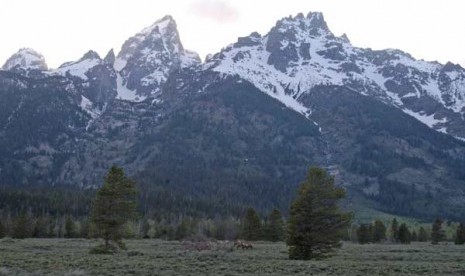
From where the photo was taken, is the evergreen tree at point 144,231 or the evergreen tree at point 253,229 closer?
the evergreen tree at point 253,229

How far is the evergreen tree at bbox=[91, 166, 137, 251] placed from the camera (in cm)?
6053

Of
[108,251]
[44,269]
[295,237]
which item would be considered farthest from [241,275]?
[108,251]

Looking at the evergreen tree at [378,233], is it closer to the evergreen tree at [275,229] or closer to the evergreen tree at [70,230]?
the evergreen tree at [275,229]

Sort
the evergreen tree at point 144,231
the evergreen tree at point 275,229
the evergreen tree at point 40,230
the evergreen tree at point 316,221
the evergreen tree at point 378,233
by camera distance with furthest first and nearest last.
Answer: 1. the evergreen tree at point 144,231
2. the evergreen tree at point 40,230
3. the evergreen tree at point 378,233
4. the evergreen tree at point 275,229
5. the evergreen tree at point 316,221

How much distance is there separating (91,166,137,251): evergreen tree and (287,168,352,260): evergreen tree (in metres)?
19.8

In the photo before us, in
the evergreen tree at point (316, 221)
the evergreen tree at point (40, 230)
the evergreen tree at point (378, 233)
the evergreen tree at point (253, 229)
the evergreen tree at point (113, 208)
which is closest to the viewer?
the evergreen tree at point (316, 221)

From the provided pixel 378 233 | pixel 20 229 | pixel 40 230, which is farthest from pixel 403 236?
pixel 40 230

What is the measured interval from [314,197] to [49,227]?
381 ft

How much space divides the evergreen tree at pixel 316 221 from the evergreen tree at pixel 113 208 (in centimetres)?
1980

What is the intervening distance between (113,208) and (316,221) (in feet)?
76.1

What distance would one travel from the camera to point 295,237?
50.7m

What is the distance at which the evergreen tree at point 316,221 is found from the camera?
50.3m

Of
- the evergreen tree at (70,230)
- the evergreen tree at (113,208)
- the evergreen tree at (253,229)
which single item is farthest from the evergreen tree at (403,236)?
the evergreen tree at (113,208)

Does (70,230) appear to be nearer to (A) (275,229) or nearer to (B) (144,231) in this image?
(B) (144,231)
